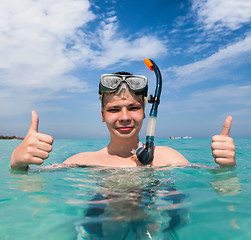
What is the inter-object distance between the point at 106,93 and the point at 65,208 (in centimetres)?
183

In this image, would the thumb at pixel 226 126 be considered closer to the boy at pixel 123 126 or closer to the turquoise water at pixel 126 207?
the turquoise water at pixel 126 207

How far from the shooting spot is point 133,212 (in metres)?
1.59

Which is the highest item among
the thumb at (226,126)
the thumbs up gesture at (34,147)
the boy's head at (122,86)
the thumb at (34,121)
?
the boy's head at (122,86)

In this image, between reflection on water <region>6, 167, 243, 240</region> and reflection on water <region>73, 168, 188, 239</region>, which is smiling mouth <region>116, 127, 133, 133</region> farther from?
reflection on water <region>73, 168, 188, 239</region>

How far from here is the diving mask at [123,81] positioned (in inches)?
125

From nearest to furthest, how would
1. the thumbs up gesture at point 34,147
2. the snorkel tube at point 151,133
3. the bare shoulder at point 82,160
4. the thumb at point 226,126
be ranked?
1. the thumbs up gesture at point 34,147
2. the thumb at point 226,126
3. the snorkel tube at point 151,133
4. the bare shoulder at point 82,160

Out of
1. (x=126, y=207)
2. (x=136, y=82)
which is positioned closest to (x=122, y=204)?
(x=126, y=207)

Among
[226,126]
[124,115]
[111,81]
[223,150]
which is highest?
[111,81]

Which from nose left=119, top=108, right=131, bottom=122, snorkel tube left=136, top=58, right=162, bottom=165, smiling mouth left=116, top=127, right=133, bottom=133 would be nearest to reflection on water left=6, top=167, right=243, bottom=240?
snorkel tube left=136, top=58, right=162, bottom=165

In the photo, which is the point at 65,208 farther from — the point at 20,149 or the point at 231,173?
the point at 231,173

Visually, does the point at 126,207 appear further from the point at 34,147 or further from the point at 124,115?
the point at 124,115

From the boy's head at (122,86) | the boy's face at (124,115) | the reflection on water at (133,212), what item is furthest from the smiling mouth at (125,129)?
the reflection on water at (133,212)

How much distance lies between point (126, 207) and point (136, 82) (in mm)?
1964

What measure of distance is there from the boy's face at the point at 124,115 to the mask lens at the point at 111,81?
139 mm
